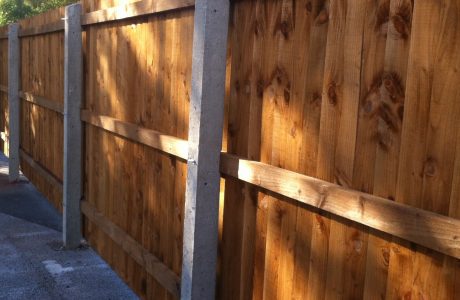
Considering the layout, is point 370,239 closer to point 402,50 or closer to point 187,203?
point 402,50

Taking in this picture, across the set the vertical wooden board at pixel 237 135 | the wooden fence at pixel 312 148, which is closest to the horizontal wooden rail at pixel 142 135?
the wooden fence at pixel 312 148

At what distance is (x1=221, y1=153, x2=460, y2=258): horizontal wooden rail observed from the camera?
6.43ft

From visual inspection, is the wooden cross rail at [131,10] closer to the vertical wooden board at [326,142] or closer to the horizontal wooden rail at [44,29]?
the horizontal wooden rail at [44,29]

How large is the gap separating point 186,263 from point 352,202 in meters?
1.44

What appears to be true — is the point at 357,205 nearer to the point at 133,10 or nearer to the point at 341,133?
the point at 341,133

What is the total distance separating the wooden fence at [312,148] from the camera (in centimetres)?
203

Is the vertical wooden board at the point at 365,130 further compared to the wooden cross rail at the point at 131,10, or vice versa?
the wooden cross rail at the point at 131,10

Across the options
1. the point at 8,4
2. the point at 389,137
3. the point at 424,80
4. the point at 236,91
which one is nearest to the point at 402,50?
the point at 424,80

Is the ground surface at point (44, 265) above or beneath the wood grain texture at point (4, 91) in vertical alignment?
beneath

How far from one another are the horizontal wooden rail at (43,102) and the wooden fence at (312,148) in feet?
8.58

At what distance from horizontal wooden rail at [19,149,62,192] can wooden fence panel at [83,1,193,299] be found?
4.93 ft

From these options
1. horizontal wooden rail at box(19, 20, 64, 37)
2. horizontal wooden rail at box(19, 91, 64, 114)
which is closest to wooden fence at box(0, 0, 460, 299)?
horizontal wooden rail at box(19, 20, 64, 37)

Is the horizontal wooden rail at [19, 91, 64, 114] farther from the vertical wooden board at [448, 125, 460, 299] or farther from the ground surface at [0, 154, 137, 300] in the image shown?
the vertical wooden board at [448, 125, 460, 299]

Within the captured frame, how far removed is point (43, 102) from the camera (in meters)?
8.09
